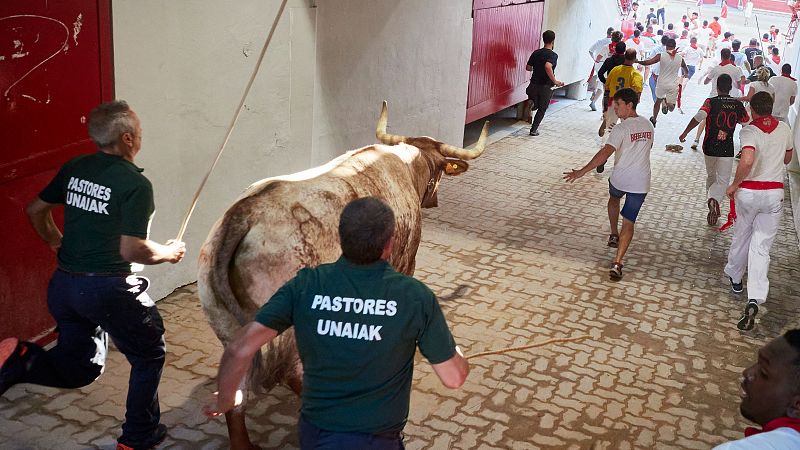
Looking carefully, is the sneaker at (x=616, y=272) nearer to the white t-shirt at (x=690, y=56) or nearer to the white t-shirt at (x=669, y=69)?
the white t-shirt at (x=669, y=69)

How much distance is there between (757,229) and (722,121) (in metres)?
3.07

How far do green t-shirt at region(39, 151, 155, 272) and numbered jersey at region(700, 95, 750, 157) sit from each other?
8528mm

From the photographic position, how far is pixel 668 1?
48.8m

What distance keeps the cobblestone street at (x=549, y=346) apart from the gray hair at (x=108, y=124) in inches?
80.4

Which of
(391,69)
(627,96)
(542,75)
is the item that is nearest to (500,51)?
(542,75)

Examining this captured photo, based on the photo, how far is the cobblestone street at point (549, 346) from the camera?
561 cm

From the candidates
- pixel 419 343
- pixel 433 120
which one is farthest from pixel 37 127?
pixel 433 120

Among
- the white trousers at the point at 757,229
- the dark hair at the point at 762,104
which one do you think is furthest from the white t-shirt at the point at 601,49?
the white trousers at the point at 757,229

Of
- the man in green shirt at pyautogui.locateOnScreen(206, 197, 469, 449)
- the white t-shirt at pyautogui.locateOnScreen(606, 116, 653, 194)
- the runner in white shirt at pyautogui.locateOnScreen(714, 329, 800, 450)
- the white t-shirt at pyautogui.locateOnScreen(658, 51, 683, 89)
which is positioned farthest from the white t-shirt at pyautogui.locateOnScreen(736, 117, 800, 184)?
the white t-shirt at pyautogui.locateOnScreen(658, 51, 683, 89)

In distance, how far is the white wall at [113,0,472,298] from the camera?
6730 millimetres

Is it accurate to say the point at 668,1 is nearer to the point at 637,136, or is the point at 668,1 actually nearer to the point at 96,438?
the point at 637,136

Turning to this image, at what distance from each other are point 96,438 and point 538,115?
12634mm

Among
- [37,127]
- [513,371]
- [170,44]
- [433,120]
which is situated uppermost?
[170,44]

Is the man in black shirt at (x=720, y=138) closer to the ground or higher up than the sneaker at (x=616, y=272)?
higher up
